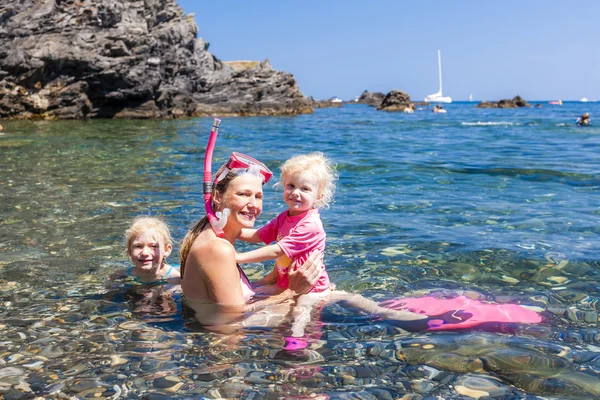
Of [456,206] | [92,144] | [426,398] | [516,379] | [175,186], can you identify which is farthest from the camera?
[92,144]

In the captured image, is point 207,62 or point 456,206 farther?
point 207,62

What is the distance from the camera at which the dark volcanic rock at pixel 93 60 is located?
111 ft

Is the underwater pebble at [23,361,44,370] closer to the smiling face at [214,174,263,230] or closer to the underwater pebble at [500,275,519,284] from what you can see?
the smiling face at [214,174,263,230]

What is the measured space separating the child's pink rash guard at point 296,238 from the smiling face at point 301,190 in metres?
0.09

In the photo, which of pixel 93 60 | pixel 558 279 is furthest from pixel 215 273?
pixel 93 60

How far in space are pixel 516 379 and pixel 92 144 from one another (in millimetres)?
18278

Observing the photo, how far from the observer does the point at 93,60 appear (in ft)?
118

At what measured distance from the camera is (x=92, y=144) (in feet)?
63.5

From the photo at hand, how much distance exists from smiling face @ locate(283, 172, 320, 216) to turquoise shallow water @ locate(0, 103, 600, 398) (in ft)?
2.93

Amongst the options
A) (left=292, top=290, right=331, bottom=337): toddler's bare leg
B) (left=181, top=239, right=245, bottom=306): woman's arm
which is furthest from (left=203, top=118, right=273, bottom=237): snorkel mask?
(left=292, top=290, right=331, bottom=337): toddler's bare leg

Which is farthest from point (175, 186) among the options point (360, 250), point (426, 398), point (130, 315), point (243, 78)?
point (243, 78)

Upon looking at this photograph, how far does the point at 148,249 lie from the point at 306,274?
1.60m

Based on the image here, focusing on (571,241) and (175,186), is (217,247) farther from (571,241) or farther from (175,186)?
(175,186)

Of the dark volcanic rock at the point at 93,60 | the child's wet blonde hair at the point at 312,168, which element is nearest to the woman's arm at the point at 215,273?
the child's wet blonde hair at the point at 312,168
